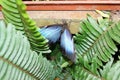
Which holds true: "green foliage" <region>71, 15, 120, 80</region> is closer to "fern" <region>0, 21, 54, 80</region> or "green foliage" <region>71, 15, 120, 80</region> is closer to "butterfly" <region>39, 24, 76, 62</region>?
"butterfly" <region>39, 24, 76, 62</region>

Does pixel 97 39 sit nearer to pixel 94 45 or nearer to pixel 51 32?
pixel 94 45

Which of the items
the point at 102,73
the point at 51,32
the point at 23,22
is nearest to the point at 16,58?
the point at 23,22

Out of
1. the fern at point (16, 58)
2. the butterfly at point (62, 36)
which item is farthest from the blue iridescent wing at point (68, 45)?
the fern at point (16, 58)

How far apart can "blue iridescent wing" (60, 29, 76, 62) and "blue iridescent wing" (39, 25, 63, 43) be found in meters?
0.03

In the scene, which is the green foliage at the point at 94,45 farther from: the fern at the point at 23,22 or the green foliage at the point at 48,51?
the fern at the point at 23,22

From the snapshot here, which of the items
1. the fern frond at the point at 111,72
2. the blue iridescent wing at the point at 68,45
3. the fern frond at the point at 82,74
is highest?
the blue iridescent wing at the point at 68,45

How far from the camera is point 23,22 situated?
4.73ft

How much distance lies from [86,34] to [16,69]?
0.48 metres

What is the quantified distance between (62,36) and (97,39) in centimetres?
19

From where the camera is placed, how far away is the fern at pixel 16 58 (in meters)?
1.32

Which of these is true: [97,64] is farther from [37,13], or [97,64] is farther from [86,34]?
[37,13]

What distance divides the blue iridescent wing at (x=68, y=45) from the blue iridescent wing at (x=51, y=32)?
0.03 meters

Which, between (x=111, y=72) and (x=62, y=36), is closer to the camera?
(x=111, y=72)

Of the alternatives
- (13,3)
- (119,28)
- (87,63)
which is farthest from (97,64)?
(13,3)
